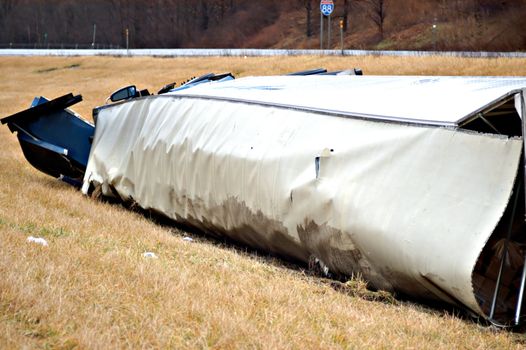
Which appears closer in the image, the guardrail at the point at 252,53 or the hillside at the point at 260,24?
the guardrail at the point at 252,53

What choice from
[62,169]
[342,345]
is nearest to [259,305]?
[342,345]

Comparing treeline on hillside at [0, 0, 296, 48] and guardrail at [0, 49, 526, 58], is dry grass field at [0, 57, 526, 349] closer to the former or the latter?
guardrail at [0, 49, 526, 58]

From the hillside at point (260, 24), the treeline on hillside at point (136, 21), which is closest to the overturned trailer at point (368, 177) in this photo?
the hillside at point (260, 24)

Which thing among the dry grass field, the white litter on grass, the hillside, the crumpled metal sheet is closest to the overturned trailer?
the crumpled metal sheet

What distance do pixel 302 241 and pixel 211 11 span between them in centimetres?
6997

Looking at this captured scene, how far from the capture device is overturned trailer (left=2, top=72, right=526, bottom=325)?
5426mm

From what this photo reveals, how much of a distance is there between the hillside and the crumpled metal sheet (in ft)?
128

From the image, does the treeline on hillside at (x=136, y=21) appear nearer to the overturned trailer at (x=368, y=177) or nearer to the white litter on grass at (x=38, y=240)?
the overturned trailer at (x=368, y=177)

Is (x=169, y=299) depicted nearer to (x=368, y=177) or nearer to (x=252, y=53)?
(x=368, y=177)

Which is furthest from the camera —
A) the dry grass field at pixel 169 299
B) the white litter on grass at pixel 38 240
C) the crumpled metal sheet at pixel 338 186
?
the white litter on grass at pixel 38 240

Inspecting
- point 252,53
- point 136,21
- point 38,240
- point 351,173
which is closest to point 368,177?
point 351,173

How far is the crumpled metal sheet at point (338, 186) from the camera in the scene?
5.39 metres

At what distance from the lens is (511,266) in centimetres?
595

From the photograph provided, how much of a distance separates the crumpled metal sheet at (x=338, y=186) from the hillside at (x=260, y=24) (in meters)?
39.0
